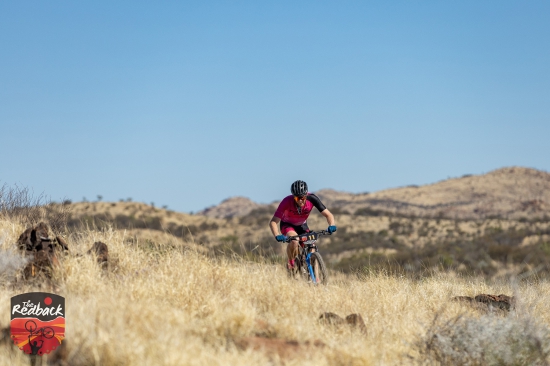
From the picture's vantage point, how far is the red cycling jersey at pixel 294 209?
1073cm

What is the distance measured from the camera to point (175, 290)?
7.49 meters

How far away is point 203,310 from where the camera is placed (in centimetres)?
709

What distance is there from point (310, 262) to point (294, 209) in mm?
972

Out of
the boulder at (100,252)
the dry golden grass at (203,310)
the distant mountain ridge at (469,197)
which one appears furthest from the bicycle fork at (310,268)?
the distant mountain ridge at (469,197)

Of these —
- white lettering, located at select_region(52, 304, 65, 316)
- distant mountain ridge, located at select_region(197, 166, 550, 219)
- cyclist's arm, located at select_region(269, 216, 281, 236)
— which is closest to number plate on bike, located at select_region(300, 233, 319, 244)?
cyclist's arm, located at select_region(269, 216, 281, 236)

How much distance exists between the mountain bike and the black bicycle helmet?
655mm

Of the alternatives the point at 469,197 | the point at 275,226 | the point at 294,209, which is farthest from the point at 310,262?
the point at 469,197

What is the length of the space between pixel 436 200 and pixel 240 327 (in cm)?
9076

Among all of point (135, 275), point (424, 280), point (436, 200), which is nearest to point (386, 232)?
point (424, 280)

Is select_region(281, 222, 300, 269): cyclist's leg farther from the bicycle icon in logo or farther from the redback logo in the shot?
the bicycle icon in logo

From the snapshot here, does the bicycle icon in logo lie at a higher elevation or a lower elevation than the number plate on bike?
lower

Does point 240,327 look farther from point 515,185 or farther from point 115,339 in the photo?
point 515,185

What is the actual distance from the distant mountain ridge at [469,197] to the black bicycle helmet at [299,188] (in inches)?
2811

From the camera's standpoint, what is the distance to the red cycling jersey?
1073 cm
